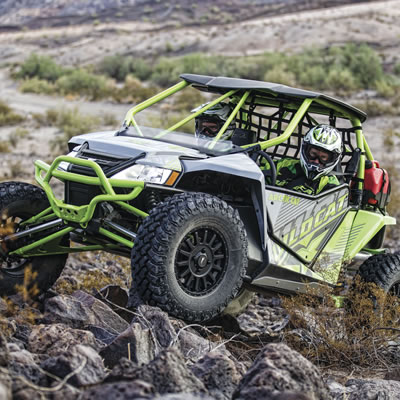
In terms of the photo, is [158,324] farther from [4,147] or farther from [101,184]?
[4,147]

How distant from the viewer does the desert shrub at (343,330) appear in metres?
5.96

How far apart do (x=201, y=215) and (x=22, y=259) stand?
6.40 feet

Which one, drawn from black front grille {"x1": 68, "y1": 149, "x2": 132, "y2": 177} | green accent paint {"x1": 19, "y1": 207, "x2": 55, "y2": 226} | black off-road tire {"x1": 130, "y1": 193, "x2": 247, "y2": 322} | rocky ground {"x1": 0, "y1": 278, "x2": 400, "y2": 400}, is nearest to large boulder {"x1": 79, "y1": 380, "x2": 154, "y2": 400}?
rocky ground {"x1": 0, "y1": 278, "x2": 400, "y2": 400}

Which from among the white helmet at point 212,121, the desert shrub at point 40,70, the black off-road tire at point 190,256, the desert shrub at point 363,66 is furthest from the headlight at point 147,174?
the desert shrub at point 40,70

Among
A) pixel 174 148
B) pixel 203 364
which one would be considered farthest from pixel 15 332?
pixel 174 148

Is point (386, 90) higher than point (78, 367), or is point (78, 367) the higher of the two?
point (78, 367)

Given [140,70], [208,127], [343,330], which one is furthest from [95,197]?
[140,70]

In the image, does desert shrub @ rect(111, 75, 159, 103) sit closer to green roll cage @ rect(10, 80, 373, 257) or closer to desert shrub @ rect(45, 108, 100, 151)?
desert shrub @ rect(45, 108, 100, 151)

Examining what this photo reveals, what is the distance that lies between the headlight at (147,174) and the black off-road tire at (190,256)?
28cm

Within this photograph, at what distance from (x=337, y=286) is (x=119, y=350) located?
2890 mm

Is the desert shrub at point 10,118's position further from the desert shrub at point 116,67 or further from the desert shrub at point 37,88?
the desert shrub at point 116,67

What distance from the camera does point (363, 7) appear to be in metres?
61.8

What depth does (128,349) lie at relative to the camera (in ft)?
13.8

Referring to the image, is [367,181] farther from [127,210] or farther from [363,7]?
[363,7]
